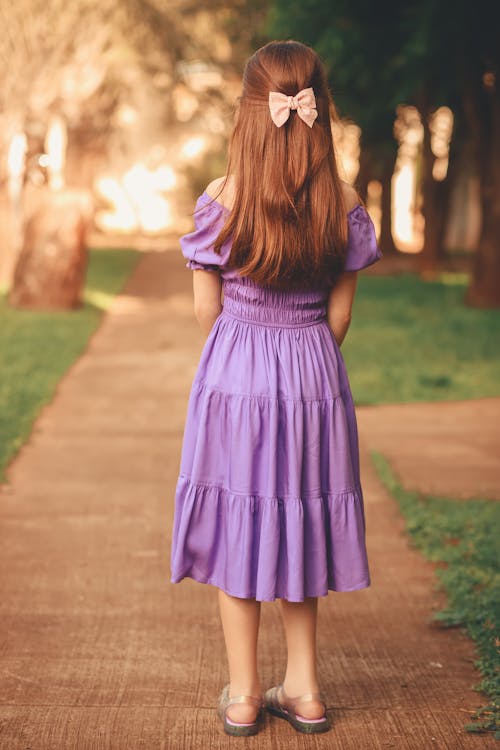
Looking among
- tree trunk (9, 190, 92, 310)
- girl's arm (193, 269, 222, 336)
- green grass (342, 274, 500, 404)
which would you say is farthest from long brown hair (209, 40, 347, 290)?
tree trunk (9, 190, 92, 310)

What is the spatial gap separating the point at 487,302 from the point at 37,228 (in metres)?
6.29

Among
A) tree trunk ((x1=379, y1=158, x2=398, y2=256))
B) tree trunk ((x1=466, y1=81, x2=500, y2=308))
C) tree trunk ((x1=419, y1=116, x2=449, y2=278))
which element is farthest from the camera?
tree trunk ((x1=379, y1=158, x2=398, y2=256))

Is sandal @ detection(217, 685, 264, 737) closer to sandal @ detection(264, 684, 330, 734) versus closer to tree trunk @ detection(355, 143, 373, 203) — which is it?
sandal @ detection(264, 684, 330, 734)

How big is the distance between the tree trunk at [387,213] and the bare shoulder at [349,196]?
1999 cm

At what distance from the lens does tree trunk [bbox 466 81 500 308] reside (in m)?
14.6

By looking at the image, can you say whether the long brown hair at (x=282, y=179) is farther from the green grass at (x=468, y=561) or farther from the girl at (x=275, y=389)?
the green grass at (x=468, y=561)

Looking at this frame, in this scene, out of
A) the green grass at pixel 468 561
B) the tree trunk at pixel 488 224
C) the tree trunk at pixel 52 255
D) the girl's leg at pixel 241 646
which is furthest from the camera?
the tree trunk at pixel 488 224

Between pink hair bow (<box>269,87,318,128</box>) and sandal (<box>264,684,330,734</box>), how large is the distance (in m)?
1.73

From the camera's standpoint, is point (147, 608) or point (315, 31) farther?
point (315, 31)

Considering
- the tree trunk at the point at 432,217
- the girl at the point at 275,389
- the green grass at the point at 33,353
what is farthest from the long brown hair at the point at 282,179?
the tree trunk at the point at 432,217

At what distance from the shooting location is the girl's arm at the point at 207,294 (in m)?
3.25

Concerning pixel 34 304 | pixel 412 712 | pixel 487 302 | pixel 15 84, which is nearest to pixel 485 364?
pixel 487 302

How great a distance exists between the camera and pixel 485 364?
34.3 feet

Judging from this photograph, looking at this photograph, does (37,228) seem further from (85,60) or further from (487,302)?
(487,302)
